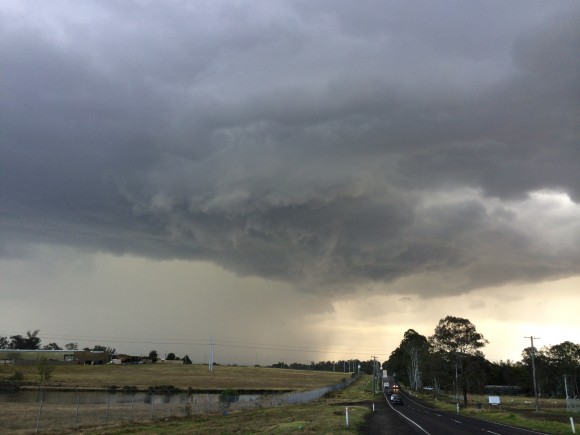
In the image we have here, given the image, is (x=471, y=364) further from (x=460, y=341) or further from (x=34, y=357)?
(x=34, y=357)

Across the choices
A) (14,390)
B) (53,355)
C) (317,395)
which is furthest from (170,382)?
(53,355)

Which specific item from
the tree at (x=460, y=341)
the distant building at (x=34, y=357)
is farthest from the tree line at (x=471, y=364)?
the distant building at (x=34, y=357)

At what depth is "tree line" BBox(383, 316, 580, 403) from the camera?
100375 mm

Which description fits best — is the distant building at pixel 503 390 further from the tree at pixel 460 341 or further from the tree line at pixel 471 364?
the tree at pixel 460 341

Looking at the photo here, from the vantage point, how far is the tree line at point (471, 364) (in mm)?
100375

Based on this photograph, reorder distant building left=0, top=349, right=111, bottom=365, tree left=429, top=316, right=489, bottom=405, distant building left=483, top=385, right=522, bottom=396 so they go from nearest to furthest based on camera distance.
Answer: tree left=429, top=316, right=489, bottom=405 < distant building left=483, top=385, right=522, bottom=396 < distant building left=0, top=349, right=111, bottom=365

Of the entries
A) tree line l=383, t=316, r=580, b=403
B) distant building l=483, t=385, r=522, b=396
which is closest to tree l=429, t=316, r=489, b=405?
tree line l=383, t=316, r=580, b=403

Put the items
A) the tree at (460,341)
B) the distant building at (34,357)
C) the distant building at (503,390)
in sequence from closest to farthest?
the tree at (460,341)
the distant building at (503,390)
the distant building at (34,357)

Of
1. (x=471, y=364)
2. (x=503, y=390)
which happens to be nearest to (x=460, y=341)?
(x=471, y=364)

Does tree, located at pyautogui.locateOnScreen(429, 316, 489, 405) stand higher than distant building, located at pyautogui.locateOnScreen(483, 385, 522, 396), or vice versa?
tree, located at pyautogui.locateOnScreen(429, 316, 489, 405)

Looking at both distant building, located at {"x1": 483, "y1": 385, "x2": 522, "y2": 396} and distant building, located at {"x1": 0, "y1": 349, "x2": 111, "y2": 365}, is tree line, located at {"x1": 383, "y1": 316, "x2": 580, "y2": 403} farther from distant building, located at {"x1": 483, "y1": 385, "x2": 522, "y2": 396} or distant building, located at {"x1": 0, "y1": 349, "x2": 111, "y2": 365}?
distant building, located at {"x1": 0, "y1": 349, "x2": 111, "y2": 365}

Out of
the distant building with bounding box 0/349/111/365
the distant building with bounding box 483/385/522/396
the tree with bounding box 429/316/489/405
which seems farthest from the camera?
the distant building with bounding box 0/349/111/365

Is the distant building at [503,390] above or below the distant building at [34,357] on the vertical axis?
below

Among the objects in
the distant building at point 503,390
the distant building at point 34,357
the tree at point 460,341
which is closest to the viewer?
the tree at point 460,341
